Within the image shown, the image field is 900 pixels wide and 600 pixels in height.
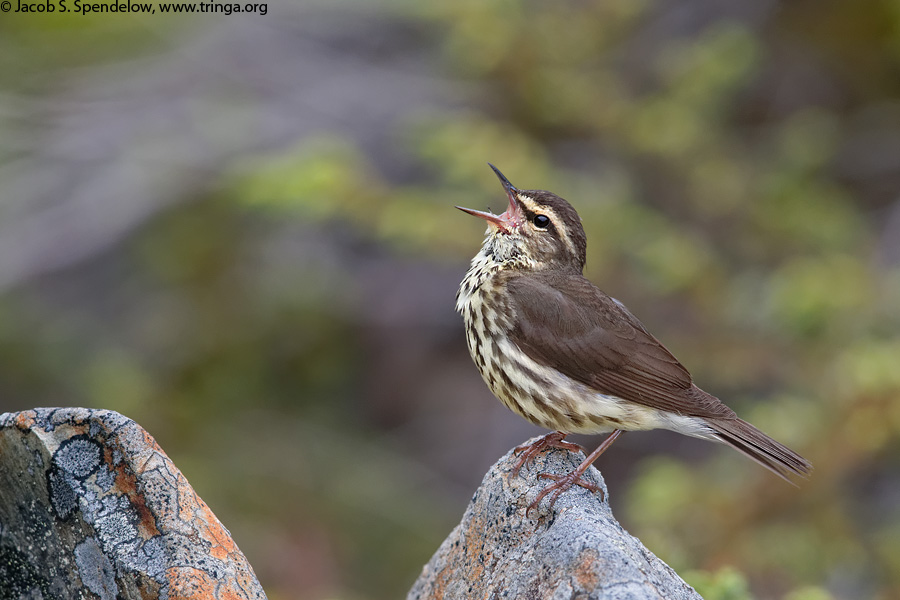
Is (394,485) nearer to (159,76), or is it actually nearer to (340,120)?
(340,120)

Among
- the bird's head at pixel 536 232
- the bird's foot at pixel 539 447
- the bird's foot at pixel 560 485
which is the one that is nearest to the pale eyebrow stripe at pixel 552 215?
the bird's head at pixel 536 232

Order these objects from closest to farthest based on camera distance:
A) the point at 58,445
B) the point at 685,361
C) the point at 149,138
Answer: the point at 58,445, the point at 685,361, the point at 149,138

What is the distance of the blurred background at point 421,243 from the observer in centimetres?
639

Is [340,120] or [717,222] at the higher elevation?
[340,120]

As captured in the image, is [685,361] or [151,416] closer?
[685,361]

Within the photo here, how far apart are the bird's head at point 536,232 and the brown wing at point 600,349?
1.02ft

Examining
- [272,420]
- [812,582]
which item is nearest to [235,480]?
[272,420]

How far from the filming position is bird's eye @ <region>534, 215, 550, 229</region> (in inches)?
199

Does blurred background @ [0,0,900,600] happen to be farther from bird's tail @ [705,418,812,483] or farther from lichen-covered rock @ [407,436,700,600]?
lichen-covered rock @ [407,436,700,600]

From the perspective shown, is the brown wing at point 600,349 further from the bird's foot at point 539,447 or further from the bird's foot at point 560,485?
the bird's foot at point 560,485

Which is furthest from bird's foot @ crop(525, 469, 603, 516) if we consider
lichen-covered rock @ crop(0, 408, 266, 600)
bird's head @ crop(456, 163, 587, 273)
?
bird's head @ crop(456, 163, 587, 273)

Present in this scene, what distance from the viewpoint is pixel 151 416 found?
27.5 feet

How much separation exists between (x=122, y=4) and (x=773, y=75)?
19.7 feet

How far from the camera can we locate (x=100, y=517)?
10.3ft
